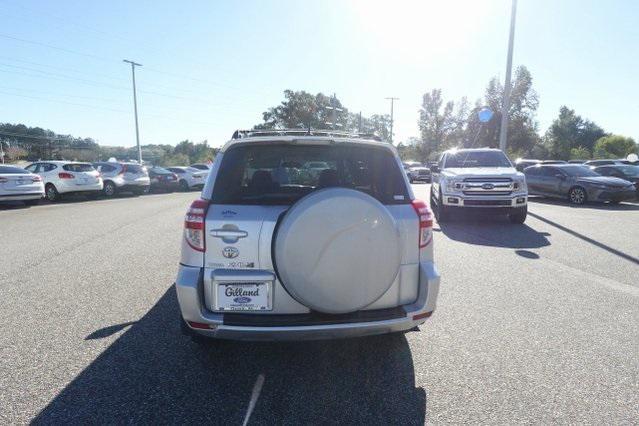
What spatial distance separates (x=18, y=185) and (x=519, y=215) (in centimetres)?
1573

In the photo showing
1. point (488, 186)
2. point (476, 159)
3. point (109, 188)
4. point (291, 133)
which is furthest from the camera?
point (109, 188)

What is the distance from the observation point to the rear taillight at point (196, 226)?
2.72m

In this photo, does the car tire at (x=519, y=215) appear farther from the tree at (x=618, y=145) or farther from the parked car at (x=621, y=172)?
the tree at (x=618, y=145)

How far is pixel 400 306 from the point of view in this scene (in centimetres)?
286

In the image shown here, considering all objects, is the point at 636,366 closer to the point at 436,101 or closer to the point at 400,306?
the point at 400,306

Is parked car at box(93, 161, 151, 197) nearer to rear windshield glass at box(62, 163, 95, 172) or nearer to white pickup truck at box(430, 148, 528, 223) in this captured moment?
rear windshield glass at box(62, 163, 95, 172)

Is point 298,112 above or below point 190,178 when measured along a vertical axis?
above

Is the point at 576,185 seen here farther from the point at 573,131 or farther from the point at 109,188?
the point at 573,131

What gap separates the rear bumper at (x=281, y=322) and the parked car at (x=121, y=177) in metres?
18.7

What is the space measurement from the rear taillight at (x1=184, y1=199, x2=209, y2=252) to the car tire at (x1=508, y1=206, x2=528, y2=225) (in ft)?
28.9

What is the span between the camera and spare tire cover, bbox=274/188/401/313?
7.95ft

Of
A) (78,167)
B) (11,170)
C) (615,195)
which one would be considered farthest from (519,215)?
(78,167)

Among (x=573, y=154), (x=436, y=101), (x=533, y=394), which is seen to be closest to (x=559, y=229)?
(x=533, y=394)

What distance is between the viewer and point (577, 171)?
14727 millimetres
